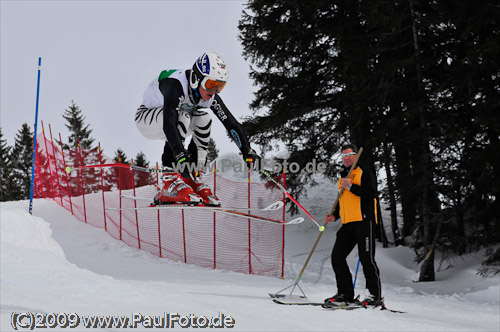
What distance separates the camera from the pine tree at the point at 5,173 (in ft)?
100

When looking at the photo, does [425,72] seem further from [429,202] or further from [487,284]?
[487,284]

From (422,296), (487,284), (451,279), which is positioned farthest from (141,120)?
(451,279)

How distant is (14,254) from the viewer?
6.75 metres

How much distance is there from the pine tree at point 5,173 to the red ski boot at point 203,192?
30.3 meters

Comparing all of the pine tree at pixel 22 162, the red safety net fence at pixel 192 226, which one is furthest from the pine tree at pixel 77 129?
the red safety net fence at pixel 192 226

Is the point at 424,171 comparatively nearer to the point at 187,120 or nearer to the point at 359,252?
the point at 359,252

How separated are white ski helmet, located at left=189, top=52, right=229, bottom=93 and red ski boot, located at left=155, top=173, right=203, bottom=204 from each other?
0.91 m

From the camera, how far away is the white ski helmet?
3.27 metres

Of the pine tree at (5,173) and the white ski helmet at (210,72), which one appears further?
the pine tree at (5,173)

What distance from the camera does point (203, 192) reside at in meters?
3.91

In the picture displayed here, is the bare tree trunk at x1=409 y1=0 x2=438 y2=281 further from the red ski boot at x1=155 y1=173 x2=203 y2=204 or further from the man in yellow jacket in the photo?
the red ski boot at x1=155 y1=173 x2=203 y2=204

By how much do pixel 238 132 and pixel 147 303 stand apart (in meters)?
2.26

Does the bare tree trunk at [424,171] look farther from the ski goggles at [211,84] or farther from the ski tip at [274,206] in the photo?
the ski goggles at [211,84]

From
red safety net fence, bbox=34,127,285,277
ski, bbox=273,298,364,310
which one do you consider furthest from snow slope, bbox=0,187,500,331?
red safety net fence, bbox=34,127,285,277
